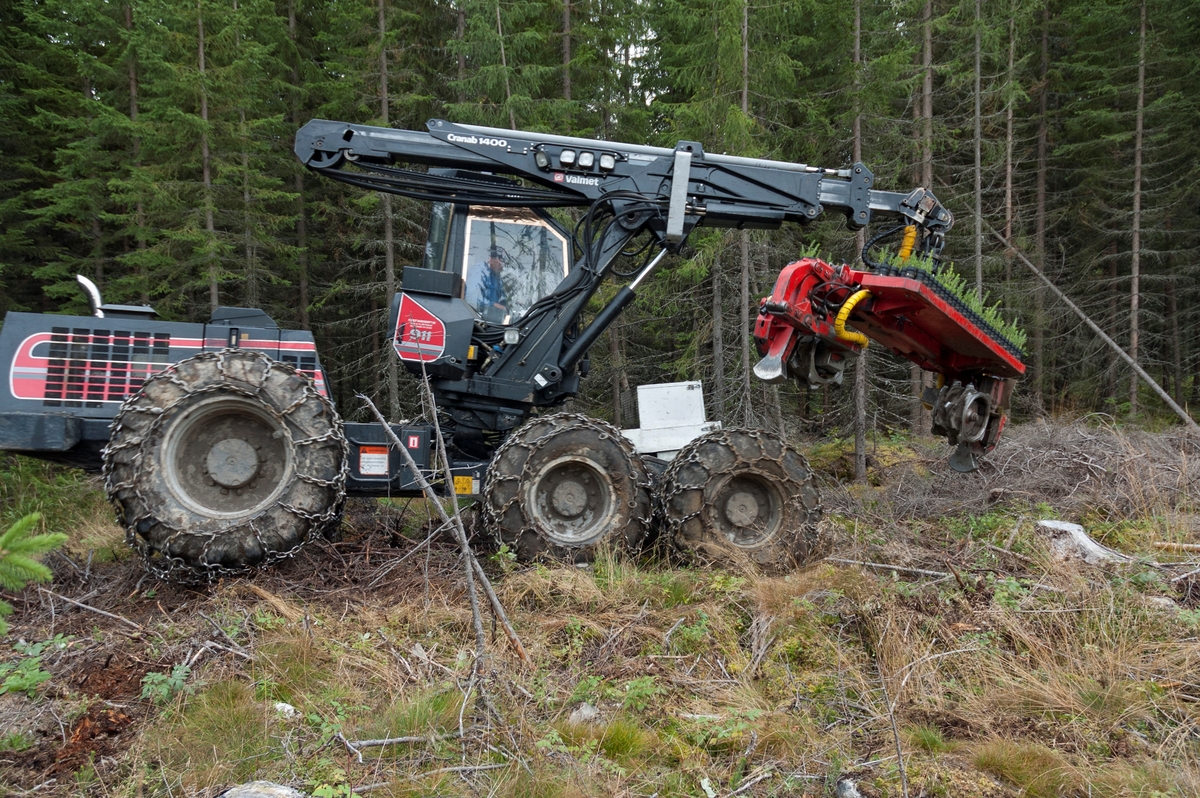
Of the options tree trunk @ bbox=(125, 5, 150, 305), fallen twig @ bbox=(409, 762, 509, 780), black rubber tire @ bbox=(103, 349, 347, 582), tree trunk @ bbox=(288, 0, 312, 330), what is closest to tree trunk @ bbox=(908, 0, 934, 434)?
black rubber tire @ bbox=(103, 349, 347, 582)

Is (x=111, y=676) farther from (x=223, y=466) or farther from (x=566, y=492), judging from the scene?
(x=566, y=492)

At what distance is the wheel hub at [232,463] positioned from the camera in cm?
479

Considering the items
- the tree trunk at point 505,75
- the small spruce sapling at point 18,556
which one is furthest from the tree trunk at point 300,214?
the small spruce sapling at point 18,556

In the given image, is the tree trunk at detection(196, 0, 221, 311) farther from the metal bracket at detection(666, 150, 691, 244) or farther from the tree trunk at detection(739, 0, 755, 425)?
the metal bracket at detection(666, 150, 691, 244)

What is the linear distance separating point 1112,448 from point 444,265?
680cm

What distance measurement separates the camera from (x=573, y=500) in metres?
5.32

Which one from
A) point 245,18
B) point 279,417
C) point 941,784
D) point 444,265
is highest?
point 245,18

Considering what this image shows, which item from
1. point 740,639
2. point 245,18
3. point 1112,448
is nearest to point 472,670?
point 740,639

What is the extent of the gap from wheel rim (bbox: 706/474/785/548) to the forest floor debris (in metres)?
0.54

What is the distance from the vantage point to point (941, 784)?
277cm

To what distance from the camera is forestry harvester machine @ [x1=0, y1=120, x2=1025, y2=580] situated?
15.3ft

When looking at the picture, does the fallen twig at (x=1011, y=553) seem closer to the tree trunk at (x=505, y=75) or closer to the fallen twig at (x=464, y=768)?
the fallen twig at (x=464, y=768)

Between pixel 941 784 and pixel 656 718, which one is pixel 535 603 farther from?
pixel 941 784

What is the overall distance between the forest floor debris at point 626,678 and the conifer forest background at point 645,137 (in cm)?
734
